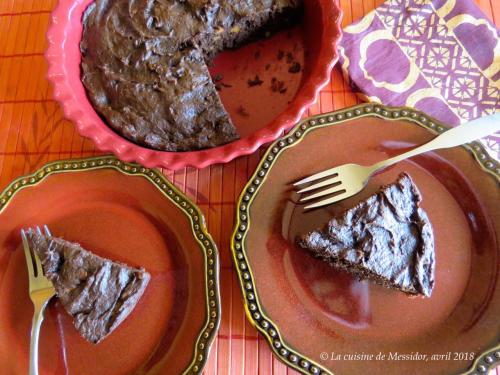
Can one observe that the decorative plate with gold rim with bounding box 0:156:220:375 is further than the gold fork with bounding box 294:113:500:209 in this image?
No

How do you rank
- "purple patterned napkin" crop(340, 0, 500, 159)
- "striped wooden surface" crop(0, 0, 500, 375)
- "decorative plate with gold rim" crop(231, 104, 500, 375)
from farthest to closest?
"purple patterned napkin" crop(340, 0, 500, 159) → "striped wooden surface" crop(0, 0, 500, 375) → "decorative plate with gold rim" crop(231, 104, 500, 375)

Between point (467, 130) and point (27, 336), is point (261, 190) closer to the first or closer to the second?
point (467, 130)

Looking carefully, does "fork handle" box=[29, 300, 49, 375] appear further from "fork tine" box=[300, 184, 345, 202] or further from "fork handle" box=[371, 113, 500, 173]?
"fork handle" box=[371, 113, 500, 173]

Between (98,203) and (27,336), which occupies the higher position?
(98,203)

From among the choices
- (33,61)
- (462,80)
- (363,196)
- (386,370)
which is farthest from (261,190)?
(33,61)

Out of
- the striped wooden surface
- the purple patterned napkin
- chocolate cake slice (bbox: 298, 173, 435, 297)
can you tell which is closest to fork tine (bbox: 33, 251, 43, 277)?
the striped wooden surface

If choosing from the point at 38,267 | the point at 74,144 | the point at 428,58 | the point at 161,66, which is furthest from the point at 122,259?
the point at 428,58
